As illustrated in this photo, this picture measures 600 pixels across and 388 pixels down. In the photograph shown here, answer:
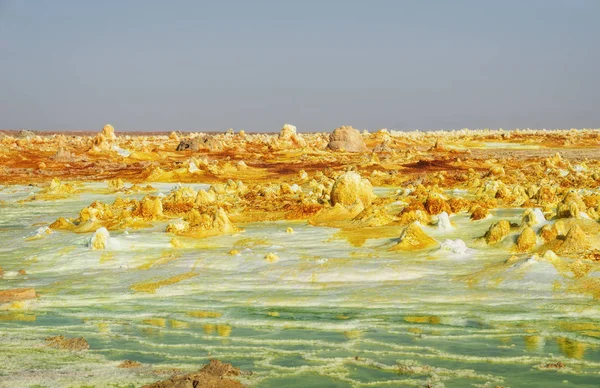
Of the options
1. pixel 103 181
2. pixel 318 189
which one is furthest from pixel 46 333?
pixel 103 181

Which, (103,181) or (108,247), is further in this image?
(103,181)

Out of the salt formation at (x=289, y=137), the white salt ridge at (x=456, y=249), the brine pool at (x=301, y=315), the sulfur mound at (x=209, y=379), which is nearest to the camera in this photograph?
the sulfur mound at (x=209, y=379)

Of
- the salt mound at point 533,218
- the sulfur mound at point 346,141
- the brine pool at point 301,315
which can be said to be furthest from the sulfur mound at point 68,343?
the sulfur mound at point 346,141

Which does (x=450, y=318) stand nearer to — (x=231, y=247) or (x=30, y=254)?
(x=231, y=247)

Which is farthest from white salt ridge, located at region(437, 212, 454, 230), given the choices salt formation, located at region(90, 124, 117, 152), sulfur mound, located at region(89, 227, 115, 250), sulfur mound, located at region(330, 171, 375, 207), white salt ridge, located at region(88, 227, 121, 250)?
salt formation, located at region(90, 124, 117, 152)

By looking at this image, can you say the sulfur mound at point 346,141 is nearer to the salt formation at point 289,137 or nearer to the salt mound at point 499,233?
the salt formation at point 289,137

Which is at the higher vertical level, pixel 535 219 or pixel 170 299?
pixel 535 219
